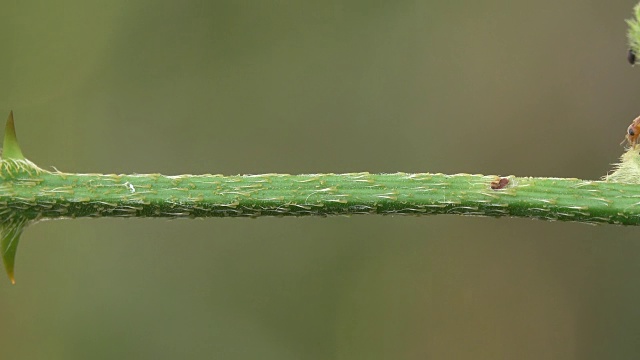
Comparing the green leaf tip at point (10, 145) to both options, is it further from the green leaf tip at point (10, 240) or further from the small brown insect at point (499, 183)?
the small brown insect at point (499, 183)

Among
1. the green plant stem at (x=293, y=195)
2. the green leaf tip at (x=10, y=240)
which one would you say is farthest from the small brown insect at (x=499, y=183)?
the green leaf tip at (x=10, y=240)

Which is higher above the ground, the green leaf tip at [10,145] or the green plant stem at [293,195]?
the green leaf tip at [10,145]

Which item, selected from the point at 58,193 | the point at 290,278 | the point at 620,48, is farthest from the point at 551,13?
the point at 58,193

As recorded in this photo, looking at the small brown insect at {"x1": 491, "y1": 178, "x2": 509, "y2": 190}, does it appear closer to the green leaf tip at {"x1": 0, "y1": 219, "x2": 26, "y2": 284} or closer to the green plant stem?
the green plant stem

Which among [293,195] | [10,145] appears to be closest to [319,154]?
[293,195]

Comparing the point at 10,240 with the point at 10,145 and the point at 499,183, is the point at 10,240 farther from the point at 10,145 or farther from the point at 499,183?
the point at 499,183

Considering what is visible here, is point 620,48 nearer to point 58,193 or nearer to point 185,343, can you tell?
point 185,343

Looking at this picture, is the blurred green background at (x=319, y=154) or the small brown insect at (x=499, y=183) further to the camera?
the blurred green background at (x=319, y=154)
